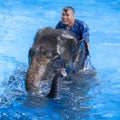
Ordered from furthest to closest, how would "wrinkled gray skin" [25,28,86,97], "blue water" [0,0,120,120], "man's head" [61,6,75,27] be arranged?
"man's head" [61,6,75,27]
"blue water" [0,0,120,120]
"wrinkled gray skin" [25,28,86,97]

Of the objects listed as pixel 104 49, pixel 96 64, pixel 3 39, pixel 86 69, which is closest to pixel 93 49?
pixel 104 49

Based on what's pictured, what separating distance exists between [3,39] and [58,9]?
3.70 m

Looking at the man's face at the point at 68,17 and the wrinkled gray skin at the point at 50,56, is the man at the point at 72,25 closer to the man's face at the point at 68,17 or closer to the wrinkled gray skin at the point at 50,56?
the man's face at the point at 68,17

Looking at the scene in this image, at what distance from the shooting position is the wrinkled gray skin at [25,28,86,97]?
16.7ft

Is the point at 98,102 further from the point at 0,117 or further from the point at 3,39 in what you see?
the point at 3,39

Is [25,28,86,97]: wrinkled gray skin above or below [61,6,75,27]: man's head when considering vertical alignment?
below

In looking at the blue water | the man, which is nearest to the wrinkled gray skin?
the blue water

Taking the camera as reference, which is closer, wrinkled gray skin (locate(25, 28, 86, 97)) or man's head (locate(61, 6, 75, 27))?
wrinkled gray skin (locate(25, 28, 86, 97))

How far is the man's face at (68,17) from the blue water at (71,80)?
0.87 metres

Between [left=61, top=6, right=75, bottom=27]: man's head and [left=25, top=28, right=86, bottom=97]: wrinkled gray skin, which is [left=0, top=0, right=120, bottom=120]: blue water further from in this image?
[left=61, top=6, right=75, bottom=27]: man's head

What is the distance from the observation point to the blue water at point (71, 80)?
5906 millimetres

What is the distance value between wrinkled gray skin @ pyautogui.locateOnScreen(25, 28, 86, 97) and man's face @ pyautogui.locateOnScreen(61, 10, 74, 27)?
0.94 m

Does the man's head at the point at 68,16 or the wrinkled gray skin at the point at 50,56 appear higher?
the man's head at the point at 68,16

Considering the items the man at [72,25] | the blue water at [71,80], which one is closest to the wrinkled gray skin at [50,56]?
the blue water at [71,80]
